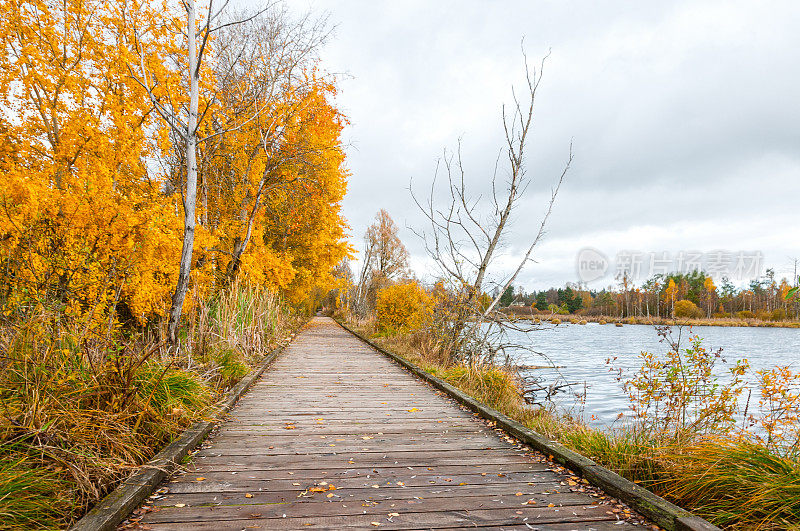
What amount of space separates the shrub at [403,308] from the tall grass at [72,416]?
8553 millimetres

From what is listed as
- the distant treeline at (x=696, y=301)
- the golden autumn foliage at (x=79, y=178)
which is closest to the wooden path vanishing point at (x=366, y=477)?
the golden autumn foliage at (x=79, y=178)

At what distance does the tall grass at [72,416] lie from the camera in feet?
8.15

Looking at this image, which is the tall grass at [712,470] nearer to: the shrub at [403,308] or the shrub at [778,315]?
the shrub at [403,308]

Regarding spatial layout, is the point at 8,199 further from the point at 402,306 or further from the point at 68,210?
the point at 402,306

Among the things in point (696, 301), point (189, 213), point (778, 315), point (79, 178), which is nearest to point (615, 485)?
point (189, 213)

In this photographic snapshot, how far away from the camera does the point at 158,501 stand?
2908mm

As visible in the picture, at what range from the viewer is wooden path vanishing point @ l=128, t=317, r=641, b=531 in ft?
8.92

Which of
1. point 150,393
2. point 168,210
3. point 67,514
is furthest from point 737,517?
point 168,210

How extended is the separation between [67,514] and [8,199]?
5.33 m

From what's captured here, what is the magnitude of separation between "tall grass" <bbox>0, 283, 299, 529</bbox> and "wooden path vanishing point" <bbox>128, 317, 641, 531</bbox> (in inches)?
14.8

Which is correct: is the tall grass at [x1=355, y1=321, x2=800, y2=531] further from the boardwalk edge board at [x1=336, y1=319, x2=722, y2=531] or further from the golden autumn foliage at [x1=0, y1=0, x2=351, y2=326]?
the golden autumn foliage at [x1=0, y1=0, x2=351, y2=326]

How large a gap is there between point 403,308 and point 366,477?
10610 millimetres

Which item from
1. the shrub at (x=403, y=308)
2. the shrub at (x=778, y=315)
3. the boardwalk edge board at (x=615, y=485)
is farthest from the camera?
the shrub at (x=778, y=315)

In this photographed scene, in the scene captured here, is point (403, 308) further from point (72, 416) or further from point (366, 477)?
point (72, 416)
